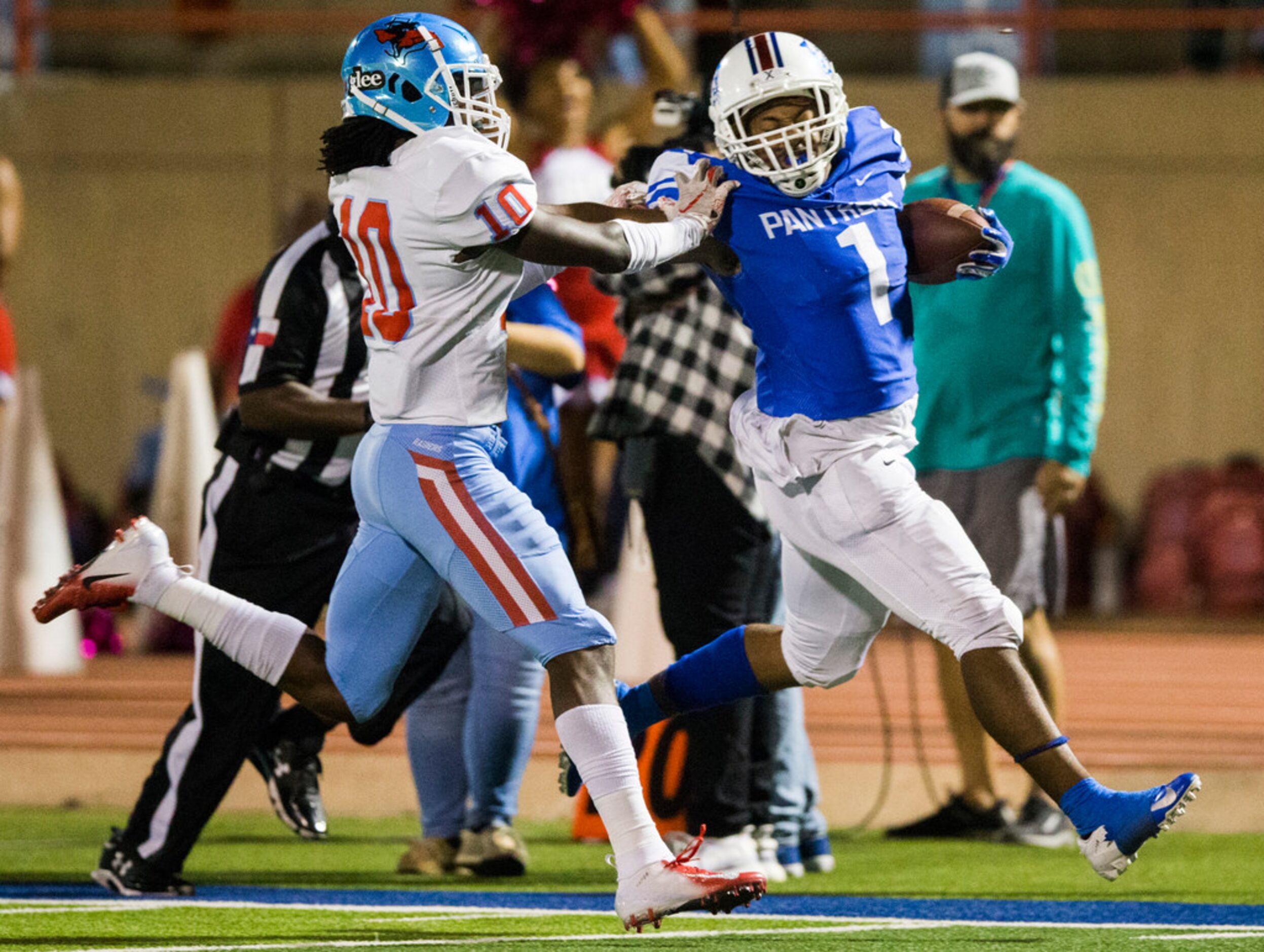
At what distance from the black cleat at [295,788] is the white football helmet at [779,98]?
1638 millimetres

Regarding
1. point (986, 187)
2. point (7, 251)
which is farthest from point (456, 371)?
point (7, 251)

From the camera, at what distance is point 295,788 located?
4672 mm

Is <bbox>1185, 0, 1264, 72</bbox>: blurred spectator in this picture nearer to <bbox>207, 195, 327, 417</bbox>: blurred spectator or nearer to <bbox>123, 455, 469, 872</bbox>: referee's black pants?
<bbox>207, 195, 327, 417</bbox>: blurred spectator

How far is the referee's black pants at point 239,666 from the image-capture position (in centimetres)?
473

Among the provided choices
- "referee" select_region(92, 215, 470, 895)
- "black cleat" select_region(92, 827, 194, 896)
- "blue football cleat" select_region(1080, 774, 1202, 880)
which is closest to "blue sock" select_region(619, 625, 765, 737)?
"referee" select_region(92, 215, 470, 895)

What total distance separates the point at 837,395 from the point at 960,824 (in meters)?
2.08

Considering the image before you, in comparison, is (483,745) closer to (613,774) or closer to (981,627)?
(613,774)

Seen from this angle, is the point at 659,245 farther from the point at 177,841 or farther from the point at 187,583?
the point at 177,841

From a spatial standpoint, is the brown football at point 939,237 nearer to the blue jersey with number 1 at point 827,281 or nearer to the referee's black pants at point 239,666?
the blue jersey with number 1 at point 827,281

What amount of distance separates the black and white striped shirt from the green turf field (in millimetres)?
996

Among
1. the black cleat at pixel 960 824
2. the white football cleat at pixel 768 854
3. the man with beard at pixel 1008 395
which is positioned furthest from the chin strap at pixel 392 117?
the black cleat at pixel 960 824

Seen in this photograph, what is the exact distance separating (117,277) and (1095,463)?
20.3ft

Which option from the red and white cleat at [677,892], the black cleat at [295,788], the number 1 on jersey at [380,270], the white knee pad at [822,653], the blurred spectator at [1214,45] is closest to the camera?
the red and white cleat at [677,892]

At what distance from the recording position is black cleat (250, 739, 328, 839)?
464cm
